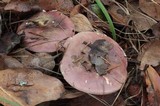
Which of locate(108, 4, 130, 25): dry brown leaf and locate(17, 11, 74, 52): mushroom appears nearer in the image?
locate(17, 11, 74, 52): mushroom

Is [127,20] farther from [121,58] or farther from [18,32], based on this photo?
[18,32]

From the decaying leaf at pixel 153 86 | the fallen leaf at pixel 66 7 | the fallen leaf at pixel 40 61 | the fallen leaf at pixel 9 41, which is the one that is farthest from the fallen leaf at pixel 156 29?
the fallen leaf at pixel 9 41

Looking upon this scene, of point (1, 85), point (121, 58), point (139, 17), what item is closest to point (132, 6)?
point (139, 17)

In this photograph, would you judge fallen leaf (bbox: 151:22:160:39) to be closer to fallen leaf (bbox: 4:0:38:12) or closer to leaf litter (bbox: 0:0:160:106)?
leaf litter (bbox: 0:0:160:106)

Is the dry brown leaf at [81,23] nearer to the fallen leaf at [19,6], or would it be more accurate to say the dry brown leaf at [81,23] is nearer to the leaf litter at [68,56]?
the leaf litter at [68,56]

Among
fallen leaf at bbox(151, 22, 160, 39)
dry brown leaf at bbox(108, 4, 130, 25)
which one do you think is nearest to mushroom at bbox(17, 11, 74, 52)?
dry brown leaf at bbox(108, 4, 130, 25)

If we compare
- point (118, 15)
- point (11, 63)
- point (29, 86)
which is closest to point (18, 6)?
point (11, 63)

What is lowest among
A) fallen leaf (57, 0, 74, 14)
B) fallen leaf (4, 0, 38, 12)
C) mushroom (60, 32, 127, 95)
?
mushroom (60, 32, 127, 95)

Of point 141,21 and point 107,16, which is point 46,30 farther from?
point 141,21
